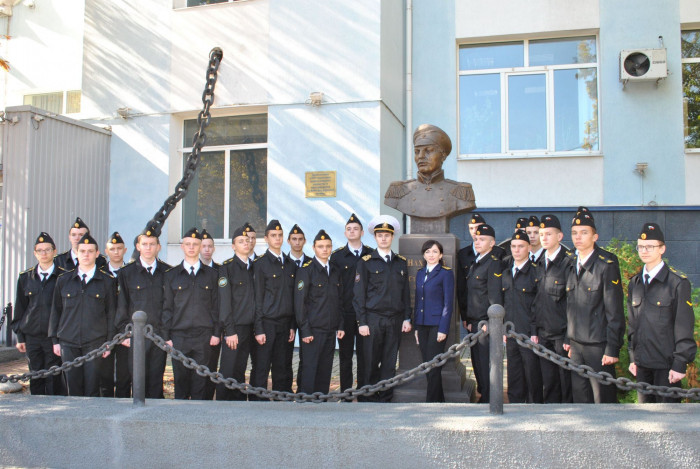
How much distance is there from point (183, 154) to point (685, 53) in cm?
793

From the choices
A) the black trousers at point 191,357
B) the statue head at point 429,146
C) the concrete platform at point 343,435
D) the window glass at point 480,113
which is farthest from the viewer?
the window glass at point 480,113

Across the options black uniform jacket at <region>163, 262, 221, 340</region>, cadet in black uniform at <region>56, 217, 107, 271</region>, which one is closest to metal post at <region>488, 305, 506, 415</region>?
black uniform jacket at <region>163, 262, 221, 340</region>

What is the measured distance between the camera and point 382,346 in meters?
5.02

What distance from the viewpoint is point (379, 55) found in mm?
8375

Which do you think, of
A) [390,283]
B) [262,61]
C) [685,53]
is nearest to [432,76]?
[262,61]

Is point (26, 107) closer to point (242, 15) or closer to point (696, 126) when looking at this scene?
point (242, 15)

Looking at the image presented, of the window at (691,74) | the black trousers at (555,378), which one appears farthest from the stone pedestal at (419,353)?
the window at (691,74)

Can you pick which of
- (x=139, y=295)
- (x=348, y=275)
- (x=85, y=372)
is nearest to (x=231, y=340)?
(x=139, y=295)

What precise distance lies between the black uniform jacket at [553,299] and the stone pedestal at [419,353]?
2.66 feet

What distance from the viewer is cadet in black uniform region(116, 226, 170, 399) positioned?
486 centimetres

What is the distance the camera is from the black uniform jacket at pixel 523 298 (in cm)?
459

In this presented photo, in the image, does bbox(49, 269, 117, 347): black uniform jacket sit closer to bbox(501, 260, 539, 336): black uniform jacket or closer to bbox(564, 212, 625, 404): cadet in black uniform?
bbox(501, 260, 539, 336): black uniform jacket

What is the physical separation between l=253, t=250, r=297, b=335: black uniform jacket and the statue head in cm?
159

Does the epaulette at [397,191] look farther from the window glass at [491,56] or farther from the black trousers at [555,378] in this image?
the window glass at [491,56]
